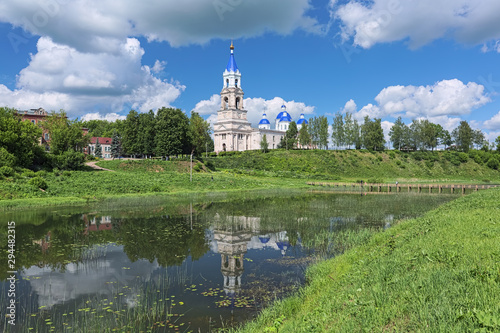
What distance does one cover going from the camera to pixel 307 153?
89125mm

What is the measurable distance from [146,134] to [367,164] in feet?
186

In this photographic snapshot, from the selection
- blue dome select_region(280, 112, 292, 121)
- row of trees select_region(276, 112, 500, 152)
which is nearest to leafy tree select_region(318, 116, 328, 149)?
row of trees select_region(276, 112, 500, 152)

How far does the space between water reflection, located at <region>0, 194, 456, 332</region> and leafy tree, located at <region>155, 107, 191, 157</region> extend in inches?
1595

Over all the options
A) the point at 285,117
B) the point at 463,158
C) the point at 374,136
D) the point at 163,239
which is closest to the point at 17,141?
the point at 163,239

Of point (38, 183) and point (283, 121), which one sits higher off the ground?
point (283, 121)

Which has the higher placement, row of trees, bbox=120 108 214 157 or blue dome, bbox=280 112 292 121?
blue dome, bbox=280 112 292 121

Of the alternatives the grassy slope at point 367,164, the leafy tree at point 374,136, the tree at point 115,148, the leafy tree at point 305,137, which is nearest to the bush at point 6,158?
the tree at point 115,148

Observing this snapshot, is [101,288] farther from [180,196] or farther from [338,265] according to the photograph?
[180,196]

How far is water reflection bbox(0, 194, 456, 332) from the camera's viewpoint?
9.30 meters

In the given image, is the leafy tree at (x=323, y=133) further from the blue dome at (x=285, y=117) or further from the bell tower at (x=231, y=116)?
the blue dome at (x=285, y=117)

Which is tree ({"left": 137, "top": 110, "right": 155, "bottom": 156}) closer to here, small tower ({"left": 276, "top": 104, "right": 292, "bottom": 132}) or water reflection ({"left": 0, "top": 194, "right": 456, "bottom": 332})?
water reflection ({"left": 0, "top": 194, "right": 456, "bottom": 332})

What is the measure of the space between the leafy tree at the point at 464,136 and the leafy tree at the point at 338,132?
1581 inches

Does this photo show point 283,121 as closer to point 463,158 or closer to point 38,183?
point 463,158

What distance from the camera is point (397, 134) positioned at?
97250 millimetres
